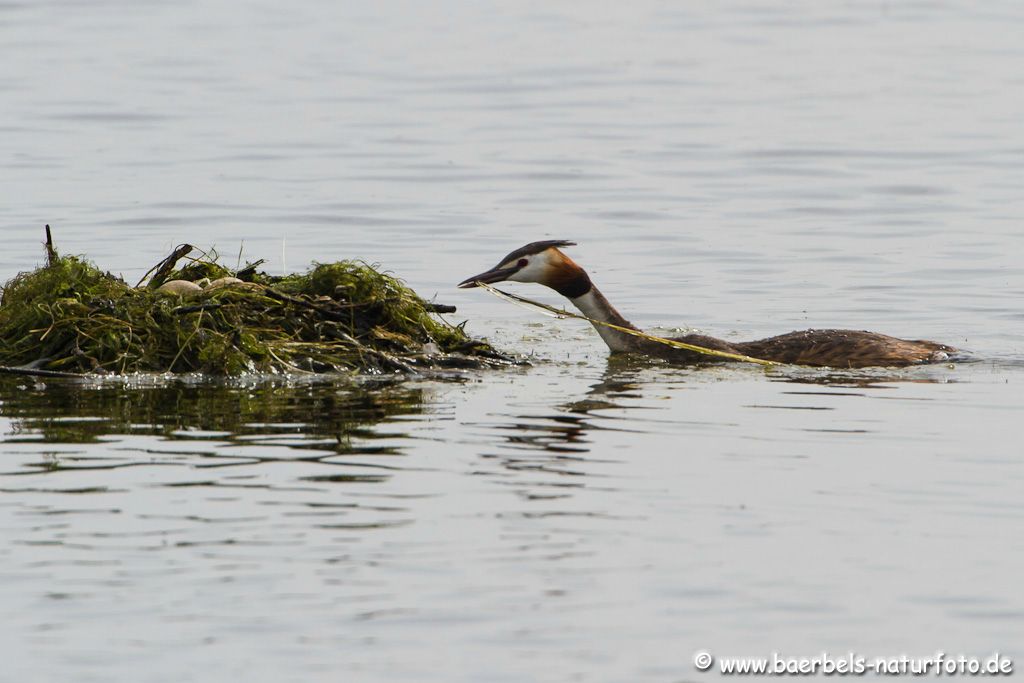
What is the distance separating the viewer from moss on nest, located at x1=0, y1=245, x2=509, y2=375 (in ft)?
40.8

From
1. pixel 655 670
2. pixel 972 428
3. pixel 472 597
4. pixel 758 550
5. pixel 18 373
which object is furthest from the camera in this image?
pixel 18 373

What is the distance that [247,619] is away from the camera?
766 cm

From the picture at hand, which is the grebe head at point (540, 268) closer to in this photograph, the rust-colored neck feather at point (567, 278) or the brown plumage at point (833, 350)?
the rust-colored neck feather at point (567, 278)

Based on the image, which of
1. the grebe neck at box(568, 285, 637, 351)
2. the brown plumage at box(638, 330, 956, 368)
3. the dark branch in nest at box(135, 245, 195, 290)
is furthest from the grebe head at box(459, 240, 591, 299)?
the dark branch in nest at box(135, 245, 195, 290)

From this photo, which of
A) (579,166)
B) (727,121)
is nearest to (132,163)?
(579,166)

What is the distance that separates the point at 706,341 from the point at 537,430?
3183mm

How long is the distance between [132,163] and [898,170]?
10106 millimetres

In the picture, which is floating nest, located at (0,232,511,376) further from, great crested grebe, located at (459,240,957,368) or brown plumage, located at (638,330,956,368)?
brown plumage, located at (638,330,956,368)

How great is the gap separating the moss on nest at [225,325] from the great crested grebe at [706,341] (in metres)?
0.93

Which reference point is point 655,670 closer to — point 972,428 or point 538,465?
point 538,465

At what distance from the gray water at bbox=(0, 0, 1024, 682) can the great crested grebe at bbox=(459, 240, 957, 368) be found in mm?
249

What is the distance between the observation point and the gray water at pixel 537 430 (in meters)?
7.67

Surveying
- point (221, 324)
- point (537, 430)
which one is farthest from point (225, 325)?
point (537, 430)

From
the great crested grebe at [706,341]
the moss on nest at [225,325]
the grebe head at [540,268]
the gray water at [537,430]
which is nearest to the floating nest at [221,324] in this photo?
the moss on nest at [225,325]
